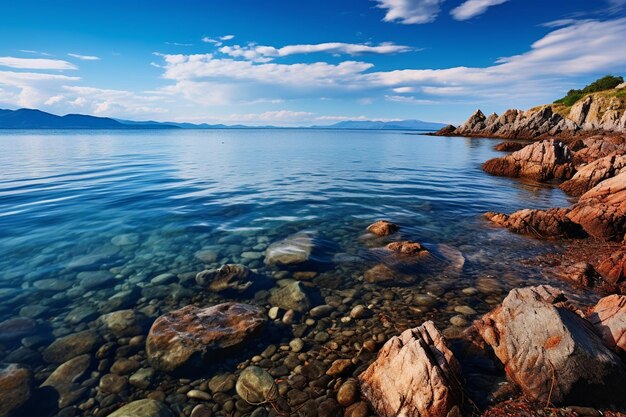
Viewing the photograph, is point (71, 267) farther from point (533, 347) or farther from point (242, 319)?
point (533, 347)

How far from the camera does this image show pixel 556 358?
14.4 feet

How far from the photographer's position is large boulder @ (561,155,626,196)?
2008 cm

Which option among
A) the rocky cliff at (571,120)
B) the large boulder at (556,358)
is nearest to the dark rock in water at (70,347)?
the large boulder at (556,358)

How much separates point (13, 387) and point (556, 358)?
8282 millimetres

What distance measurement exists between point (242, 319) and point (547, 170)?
30.7 m

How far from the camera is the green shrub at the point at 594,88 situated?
92025 millimetres

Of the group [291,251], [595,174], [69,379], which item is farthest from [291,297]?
[595,174]

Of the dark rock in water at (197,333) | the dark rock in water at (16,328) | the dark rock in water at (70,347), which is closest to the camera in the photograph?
the dark rock in water at (197,333)

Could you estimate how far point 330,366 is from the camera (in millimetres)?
5379

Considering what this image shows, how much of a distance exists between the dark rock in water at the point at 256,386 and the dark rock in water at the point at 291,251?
4.26 meters

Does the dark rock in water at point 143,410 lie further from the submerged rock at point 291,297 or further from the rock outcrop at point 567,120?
the rock outcrop at point 567,120

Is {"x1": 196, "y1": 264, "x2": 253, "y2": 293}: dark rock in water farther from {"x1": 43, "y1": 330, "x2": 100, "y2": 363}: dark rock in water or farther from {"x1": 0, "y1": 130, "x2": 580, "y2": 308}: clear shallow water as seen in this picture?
{"x1": 43, "y1": 330, "x2": 100, "y2": 363}: dark rock in water

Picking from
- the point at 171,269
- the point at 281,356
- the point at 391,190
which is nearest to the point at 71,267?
the point at 171,269

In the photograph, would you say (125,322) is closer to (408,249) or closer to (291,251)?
(291,251)
